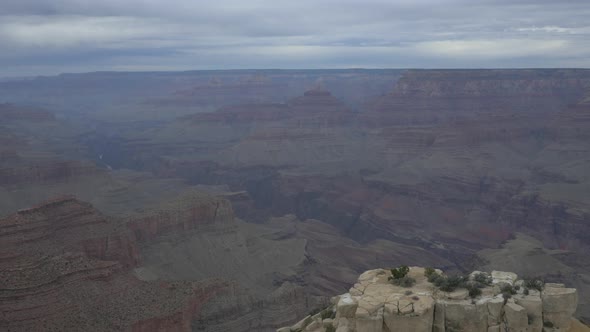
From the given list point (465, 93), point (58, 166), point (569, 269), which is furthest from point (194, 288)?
point (465, 93)

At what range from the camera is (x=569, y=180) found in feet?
326

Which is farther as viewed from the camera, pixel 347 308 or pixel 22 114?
pixel 22 114

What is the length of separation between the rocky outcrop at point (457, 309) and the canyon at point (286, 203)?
16.6 metres

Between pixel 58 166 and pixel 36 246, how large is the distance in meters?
51.5

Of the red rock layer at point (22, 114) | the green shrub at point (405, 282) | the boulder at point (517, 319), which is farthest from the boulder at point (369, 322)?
the red rock layer at point (22, 114)

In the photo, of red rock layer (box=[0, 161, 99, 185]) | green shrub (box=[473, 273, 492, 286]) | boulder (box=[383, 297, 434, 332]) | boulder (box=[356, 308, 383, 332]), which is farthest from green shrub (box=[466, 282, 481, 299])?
red rock layer (box=[0, 161, 99, 185])

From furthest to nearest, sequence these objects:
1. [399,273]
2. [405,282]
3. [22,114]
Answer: [22,114] → [399,273] → [405,282]

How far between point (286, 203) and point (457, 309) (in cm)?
8955

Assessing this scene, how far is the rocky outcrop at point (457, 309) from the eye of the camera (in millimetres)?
17141

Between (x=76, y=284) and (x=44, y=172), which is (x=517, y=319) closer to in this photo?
(x=76, y=284)

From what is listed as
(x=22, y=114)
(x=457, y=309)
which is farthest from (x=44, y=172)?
(x=22, y=114)

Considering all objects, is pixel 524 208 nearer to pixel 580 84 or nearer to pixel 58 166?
pixel 58 166

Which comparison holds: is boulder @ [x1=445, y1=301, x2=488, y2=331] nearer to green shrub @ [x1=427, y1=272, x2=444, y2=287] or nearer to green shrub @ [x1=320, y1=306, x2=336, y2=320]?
green shrub @ [x1=427, y1=272, x2=444, y2=287]

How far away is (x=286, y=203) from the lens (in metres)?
107
